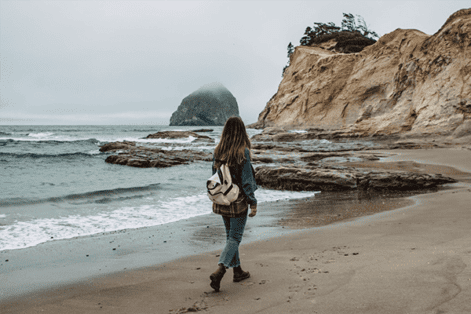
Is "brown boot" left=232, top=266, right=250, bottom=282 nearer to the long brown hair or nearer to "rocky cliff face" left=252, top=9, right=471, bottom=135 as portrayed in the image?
the long brown hair

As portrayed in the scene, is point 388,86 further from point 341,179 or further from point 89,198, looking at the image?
point 89,198

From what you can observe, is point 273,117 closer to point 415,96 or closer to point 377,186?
point 415,96

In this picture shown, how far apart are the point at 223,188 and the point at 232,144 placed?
426 mm

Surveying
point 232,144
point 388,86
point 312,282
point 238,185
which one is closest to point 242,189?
point 238,185

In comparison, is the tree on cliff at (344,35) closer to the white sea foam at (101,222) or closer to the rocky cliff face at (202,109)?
the white sea foam at (101,222)

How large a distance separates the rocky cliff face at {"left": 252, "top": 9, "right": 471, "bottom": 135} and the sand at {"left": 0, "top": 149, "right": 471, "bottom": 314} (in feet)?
65.6

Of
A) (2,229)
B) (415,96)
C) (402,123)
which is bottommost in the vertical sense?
(2,229)

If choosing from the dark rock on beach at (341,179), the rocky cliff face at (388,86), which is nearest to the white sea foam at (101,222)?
the dark rock on beach at (341,179)

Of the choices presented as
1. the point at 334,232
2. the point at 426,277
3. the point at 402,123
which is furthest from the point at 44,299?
the point at 402,123

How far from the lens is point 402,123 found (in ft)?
86.6

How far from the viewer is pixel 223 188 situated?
9.84ft

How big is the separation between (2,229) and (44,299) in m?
3.37

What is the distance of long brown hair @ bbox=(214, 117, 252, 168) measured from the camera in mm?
3094

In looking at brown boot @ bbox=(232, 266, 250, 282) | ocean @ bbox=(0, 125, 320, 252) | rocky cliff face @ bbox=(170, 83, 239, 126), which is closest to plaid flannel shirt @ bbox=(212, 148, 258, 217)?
brown boot @ bbox=(232, 266, 250, 282)
